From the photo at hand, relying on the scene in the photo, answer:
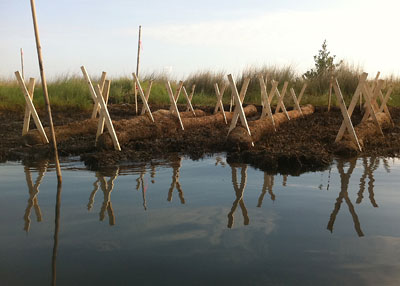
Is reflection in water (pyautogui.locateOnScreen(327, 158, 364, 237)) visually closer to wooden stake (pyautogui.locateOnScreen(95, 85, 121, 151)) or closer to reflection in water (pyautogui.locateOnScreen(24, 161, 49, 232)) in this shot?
reflection in water (pyautogui.locateOnScreen(24, 161, 49, 232))

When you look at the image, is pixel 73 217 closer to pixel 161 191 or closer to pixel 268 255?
pixel 161 191

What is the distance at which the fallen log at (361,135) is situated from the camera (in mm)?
7074

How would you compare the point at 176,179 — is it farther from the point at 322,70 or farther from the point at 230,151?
the point at 322,70

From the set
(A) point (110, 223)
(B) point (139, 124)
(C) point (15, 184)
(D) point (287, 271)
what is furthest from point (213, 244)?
(B) point (139, 124)

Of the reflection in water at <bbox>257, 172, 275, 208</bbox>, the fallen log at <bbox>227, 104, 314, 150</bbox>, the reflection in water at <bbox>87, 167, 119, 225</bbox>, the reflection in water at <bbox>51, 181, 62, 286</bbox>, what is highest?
the fallen log at <bbox>227, 104, 314, 150</bbox>

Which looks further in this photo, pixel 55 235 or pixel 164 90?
pixel 164 90

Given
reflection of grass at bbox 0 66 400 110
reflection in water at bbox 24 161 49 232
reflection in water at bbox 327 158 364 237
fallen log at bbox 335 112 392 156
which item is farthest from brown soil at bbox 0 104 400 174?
reflection of grass at bbox 0 66 400 110

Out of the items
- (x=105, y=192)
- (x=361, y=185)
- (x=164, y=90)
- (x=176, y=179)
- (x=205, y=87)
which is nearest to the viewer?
(x=105, y=192)

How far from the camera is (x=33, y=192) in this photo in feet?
15.8

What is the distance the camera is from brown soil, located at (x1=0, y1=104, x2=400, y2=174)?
6277 millimetres

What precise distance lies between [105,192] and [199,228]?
63.1 inches

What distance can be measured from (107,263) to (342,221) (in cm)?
219

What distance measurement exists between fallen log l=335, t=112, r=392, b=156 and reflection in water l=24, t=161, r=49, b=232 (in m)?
4.75

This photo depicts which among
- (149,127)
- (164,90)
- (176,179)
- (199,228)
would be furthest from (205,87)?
(199,228)
